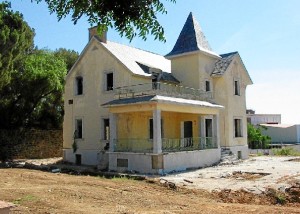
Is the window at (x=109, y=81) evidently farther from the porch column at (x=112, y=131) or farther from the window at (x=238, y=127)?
the window at (x=238, y=127)

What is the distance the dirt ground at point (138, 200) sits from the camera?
375 inches

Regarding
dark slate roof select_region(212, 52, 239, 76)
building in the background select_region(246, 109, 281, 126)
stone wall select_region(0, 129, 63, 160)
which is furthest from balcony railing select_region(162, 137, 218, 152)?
building in the background select_region(246, 109, 281, 126)

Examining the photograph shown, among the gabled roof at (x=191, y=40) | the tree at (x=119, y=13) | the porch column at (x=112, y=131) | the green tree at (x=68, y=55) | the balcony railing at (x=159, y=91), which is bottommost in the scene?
the porch column at (x=112, y=131)

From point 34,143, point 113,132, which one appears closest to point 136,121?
point 113,132

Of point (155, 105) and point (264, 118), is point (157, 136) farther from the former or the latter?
point (264, 118)

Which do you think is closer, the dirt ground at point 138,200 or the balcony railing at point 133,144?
the dirt ground at point 138,200

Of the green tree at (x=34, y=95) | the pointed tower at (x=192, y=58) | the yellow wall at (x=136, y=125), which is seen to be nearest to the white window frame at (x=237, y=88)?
the pointed tower at (x=192, y=58)

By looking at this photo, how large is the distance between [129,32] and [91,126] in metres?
22.1

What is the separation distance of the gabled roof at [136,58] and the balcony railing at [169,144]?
182 inches

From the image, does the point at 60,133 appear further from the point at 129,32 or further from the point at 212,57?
the point at 129,32

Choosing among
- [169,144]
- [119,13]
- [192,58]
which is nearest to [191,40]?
[192,58]

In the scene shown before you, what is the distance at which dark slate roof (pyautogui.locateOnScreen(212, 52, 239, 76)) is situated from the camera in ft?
92.2

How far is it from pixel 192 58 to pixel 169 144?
336 inches

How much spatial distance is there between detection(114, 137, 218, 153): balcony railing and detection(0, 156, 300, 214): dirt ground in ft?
21.4
